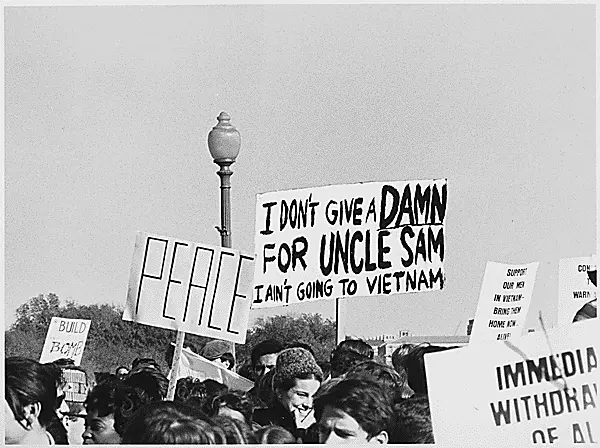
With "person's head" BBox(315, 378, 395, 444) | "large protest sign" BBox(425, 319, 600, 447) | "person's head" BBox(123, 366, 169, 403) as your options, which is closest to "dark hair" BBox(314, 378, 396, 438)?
"person's head" BBox(315, 378, 395, 444)

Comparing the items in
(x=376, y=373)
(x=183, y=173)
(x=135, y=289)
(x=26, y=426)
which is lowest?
(x=26, y=426)

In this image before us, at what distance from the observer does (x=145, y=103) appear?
1907 mm

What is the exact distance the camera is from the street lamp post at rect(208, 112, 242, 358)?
6.21 ft

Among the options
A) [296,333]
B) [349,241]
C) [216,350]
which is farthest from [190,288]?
[349,241]

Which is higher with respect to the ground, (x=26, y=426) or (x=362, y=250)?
(x=362, y=250)

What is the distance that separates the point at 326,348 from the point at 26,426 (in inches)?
27.8

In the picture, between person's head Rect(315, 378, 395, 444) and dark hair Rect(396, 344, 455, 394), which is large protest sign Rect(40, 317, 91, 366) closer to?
person's head Rect(315, 378, 395, 444)

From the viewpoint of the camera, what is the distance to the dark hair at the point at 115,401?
1893mm

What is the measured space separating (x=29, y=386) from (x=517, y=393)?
110 cm

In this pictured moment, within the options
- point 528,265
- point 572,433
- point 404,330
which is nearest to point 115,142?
point 404,330

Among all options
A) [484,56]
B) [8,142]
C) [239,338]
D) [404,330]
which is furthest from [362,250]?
[8,142]

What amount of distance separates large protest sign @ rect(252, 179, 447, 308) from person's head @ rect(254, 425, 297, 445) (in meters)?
0.28

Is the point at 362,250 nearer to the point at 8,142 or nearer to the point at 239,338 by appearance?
the point at 239,338

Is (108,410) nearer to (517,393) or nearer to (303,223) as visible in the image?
(303,223)
